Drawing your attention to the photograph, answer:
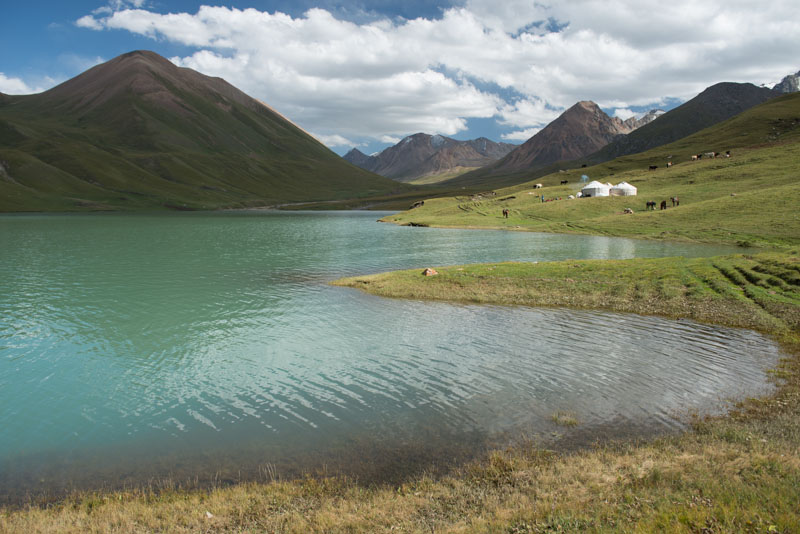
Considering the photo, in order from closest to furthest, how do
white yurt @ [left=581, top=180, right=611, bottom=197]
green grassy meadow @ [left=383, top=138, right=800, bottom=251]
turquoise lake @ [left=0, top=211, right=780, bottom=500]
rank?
turquoise lake @ [left=0, top=211, right=780, bottom=500], green grassy meadow @ [left=383, top=138, right=800, bottom=251], white yurt @ [left=581, top=180, right=611, bottom=197]

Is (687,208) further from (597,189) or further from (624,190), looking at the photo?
(597,189)

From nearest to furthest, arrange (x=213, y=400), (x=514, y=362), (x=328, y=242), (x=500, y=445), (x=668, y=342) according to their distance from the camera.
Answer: (x=500, y=445)
(x=213, y=400)
(x=514, y=362)
(x=668, y=342)
(x=328, y=242)

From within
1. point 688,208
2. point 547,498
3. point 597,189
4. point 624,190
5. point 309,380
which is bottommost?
point 309,380

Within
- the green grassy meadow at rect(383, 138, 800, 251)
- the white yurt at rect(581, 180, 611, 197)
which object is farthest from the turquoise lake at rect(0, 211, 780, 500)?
the white yurt at rect(581, 180, 611, 197)

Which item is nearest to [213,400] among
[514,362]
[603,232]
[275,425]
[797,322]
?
[275,425]

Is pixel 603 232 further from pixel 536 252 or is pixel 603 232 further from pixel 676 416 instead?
pixel 676 416

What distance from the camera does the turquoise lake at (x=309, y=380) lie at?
14961 mm

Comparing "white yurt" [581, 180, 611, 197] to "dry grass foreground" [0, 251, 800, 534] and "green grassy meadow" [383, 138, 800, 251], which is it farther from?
"dry grass foreground" [0, 251, 800, 534]

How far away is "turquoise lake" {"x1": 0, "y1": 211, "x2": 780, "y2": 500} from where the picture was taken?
15.0 metres

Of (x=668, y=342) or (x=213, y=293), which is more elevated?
(x=213, y=293)

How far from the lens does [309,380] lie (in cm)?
2144

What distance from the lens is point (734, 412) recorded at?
16406 millimetres

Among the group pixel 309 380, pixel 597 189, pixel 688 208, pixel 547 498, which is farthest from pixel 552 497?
pixel 597 189

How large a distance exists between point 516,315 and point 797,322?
16927 mm
